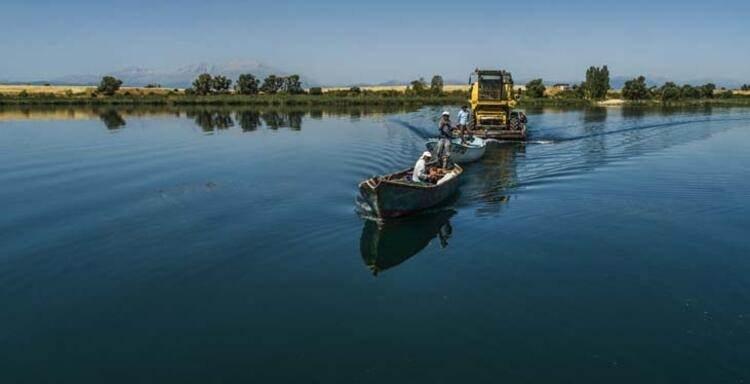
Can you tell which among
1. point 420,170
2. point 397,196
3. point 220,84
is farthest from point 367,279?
point 220,84

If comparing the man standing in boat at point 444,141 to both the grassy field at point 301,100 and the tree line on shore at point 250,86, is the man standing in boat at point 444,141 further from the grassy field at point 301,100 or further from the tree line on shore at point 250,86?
the tree line on shore at point 250,86

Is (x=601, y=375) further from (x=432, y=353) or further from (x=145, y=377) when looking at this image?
(x=145, y=377)

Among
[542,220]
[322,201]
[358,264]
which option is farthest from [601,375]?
[322,201]

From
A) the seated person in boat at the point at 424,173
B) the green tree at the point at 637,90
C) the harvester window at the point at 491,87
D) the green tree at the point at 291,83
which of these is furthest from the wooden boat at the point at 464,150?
the green tree at the point at 291,83

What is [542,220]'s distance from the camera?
65.3 ft

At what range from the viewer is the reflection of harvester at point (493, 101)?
41469mm

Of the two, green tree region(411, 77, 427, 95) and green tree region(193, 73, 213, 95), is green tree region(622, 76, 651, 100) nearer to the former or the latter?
green tree region(411, 77, 427, 95)

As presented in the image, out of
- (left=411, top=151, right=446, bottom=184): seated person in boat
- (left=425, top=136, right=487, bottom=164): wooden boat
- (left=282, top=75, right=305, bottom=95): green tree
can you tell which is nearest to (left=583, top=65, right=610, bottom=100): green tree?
(left=282, top=75, right=305, bottom=95): green tree

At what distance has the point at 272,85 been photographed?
13400cm

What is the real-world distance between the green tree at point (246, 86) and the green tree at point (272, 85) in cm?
214

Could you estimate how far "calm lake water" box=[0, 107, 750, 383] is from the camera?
34.4 feet

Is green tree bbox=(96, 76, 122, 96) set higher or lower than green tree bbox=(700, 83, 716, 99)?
higher

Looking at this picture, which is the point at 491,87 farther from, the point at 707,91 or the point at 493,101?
the point at 707,91

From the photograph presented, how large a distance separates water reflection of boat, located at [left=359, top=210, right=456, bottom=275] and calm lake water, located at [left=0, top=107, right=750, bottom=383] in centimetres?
11
